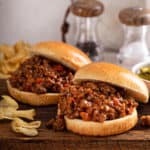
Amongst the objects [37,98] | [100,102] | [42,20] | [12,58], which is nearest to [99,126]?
[100,102]

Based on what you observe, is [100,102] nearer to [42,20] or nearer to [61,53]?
[61,53]

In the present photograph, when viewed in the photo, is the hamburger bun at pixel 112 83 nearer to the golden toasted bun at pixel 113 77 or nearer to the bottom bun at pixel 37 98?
the golden toasted bun at pixel 113 77

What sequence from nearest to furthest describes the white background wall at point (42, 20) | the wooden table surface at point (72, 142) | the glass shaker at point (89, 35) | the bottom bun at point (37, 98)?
the wooden table surface at point (72, 142) → the bottom bun at point (37, 98) → the glass shaker at point (89, 35) → the white background wall at point (42, 20)

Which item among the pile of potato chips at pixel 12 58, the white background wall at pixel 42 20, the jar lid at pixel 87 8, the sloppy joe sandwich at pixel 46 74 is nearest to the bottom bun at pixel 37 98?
the sloppy joe sandwich at pixel 46 74

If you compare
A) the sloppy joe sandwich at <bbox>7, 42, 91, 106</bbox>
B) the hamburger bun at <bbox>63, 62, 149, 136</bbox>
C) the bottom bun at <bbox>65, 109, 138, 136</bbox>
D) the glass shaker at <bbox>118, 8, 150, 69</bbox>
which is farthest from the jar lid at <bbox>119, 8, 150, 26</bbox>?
the bottom bun at <bbox>65, 109, 138, 136</bbox>

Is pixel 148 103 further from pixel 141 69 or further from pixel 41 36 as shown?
pixel 41 36

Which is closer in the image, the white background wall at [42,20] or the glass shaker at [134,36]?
the glass shaker at [134,36]
